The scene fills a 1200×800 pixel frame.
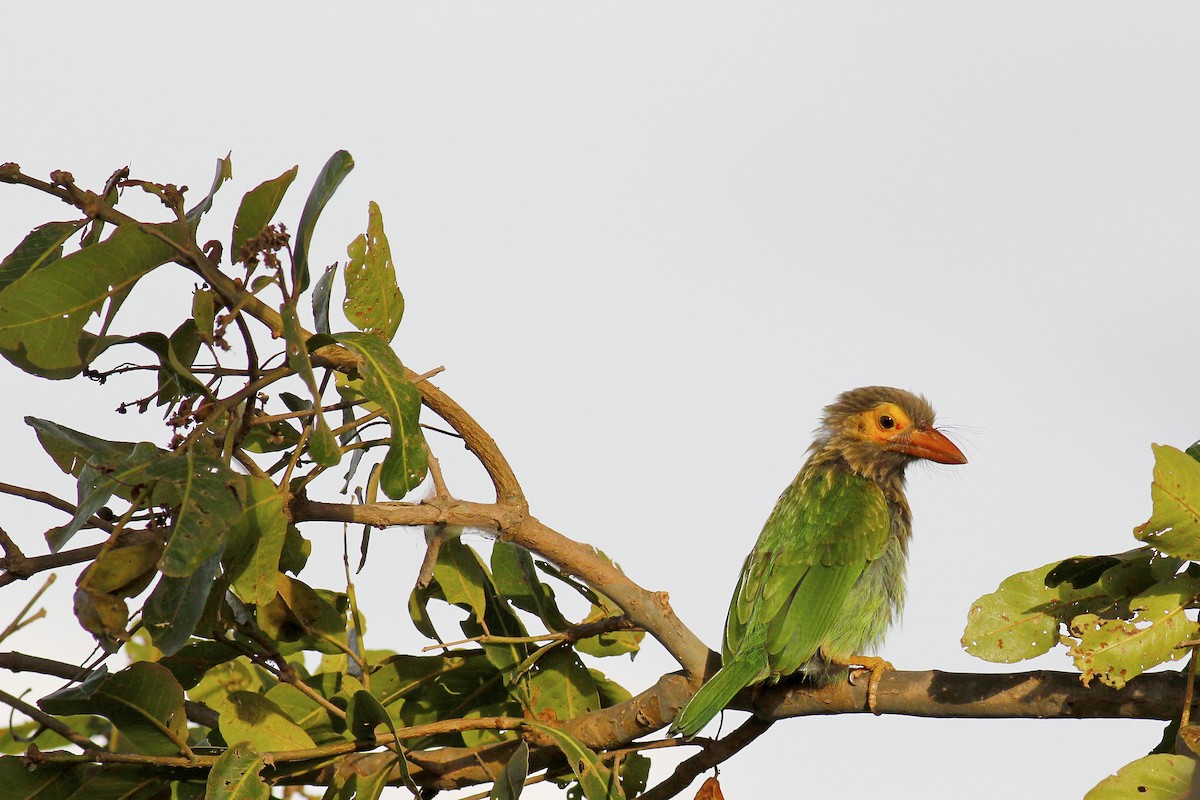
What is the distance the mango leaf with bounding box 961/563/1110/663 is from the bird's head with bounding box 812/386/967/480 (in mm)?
1760

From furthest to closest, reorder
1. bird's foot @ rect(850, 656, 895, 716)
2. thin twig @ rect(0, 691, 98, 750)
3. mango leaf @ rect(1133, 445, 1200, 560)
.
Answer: bird's foot @ rect(850, 656, 895, 716)
thin twig @ rect(0, 691, 98, 750)
mango leaf @ rect(1133, 445, 1200, 560)

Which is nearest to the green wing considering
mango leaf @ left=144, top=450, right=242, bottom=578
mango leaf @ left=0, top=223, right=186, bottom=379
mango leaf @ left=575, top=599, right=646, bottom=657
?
mango leaf @ left=575, top=599, right=646, bottom=657

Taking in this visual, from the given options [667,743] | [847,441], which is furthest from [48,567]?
[847,441]

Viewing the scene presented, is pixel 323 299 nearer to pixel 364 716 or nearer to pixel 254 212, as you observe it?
pixel 254 212

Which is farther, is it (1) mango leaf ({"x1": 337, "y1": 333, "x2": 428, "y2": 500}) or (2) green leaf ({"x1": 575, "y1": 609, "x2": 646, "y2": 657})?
(2) green leaf ({"x1": 575, "y1": 609, "x2": 646, "y2": 657})

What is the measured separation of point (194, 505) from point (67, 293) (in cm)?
49

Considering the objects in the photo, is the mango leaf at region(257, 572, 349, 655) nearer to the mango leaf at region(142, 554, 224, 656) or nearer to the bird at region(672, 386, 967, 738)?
the mango leaf at region(142, 554, 224, 656)

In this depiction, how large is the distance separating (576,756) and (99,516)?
102 centimetres

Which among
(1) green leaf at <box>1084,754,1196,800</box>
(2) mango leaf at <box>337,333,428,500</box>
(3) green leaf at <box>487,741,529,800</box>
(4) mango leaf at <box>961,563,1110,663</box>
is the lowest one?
(1) green leaf at <box>1084,754,1196,800</box>

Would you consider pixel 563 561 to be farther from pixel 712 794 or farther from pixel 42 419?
pixel 42 419

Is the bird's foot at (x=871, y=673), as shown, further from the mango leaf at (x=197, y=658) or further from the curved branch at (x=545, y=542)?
the mango leaf at (x=197, y=658)

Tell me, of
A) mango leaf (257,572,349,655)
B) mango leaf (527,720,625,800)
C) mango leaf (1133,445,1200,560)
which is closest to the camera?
mango leaf (1133,445,1200,560)

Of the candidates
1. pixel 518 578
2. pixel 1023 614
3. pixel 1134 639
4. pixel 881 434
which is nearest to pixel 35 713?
pixel 518 578

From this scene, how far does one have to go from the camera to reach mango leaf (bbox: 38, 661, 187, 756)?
86.7 inches
